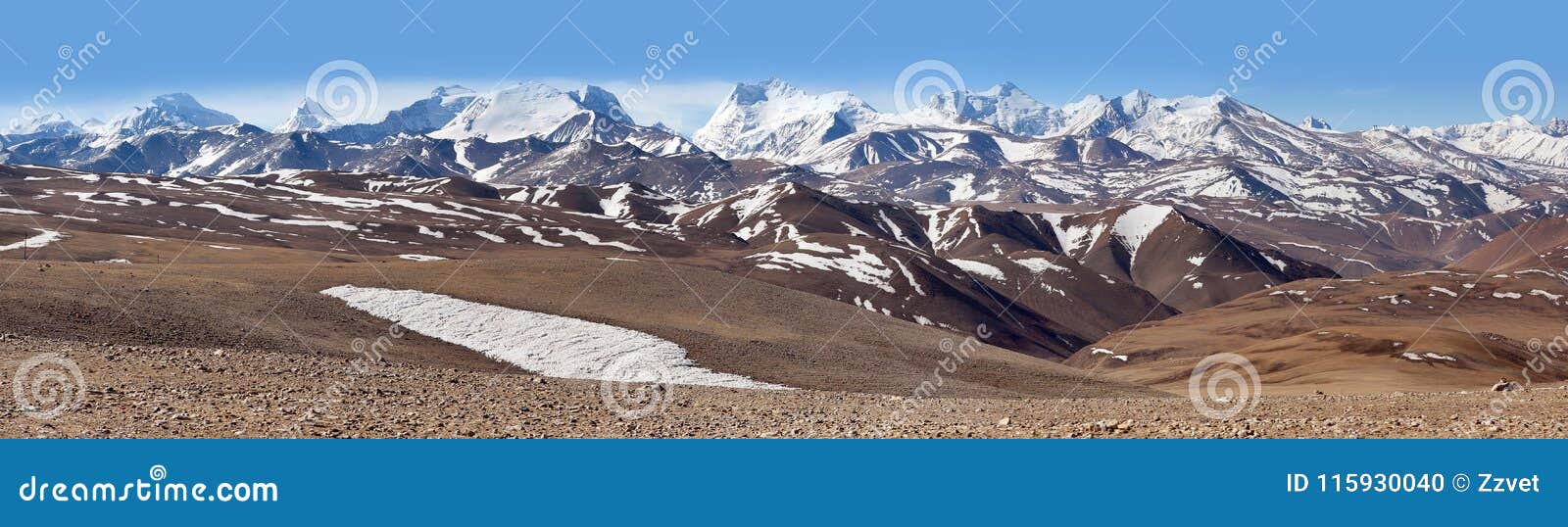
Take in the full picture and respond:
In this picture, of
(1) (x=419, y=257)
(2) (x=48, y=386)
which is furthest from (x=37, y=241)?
(2) (x=48, y=386)

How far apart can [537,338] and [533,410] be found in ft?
98.7

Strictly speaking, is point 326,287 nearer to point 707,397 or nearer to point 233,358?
point 233,358

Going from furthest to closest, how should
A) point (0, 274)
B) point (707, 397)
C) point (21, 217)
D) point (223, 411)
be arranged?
point (21, 217) < point (0, 274) < point (707, 397) < point (223, 411)

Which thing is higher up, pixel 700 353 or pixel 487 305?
pixel 487 305

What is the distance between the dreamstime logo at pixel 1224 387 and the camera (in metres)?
30.6

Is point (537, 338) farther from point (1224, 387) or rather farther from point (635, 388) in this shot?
point (1224, 387)

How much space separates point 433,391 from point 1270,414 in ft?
75.5

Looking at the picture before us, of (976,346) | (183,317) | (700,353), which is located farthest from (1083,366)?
(183,317)

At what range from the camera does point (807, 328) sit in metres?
69.5

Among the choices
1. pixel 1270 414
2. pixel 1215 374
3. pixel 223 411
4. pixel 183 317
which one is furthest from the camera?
pixel 1215 374
